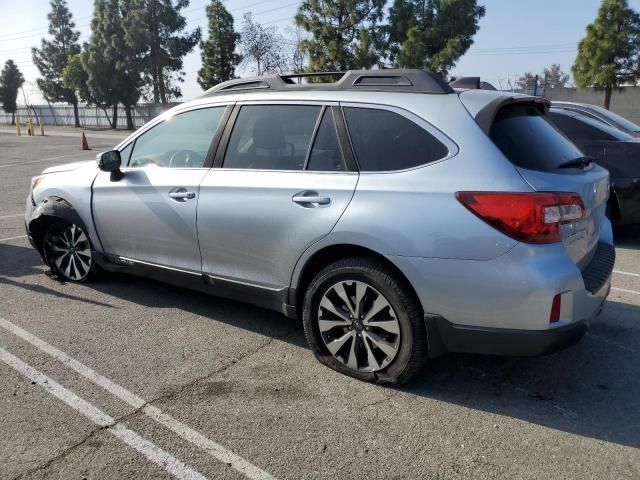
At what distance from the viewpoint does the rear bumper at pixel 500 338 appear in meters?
2.88

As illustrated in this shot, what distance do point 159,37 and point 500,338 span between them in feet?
168

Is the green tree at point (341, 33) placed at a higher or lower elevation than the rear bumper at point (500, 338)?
higher

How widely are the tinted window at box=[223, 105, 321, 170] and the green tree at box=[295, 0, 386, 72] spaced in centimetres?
3124

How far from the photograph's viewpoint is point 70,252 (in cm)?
525

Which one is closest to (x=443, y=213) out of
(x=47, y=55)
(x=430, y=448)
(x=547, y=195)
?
(x=547, y=195)

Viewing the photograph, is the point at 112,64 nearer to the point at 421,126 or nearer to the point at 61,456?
the point at 421,126

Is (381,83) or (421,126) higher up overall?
(381,83)

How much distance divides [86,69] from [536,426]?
52.9 m

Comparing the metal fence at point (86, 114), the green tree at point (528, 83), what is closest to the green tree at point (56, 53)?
the metal fence at point (86, 114)

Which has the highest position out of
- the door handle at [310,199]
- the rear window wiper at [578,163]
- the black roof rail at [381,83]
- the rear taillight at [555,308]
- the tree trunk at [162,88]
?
the tree trunk at [162,88]

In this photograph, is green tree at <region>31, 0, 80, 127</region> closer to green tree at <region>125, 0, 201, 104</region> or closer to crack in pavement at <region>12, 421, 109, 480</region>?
green tree at <region>125, 0, 201, 104</region>

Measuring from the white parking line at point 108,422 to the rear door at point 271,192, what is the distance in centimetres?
124

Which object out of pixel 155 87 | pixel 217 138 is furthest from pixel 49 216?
pixel 155 87

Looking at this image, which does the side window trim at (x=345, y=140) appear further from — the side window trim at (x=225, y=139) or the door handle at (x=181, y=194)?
the door handle at (x=181, y=194)
